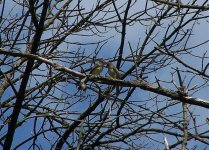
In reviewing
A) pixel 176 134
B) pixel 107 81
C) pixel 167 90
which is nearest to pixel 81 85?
pixel 107 81

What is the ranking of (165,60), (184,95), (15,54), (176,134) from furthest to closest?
(165,60) < (176,134) < (15,54) < (184,95)

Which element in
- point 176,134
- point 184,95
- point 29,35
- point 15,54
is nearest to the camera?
point 184,95

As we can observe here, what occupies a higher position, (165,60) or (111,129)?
(165,60)

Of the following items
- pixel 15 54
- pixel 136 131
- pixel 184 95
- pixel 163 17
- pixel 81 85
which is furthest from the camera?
pixel 163 17

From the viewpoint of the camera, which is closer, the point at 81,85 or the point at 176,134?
the point at 81,85

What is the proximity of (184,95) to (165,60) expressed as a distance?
152 inches

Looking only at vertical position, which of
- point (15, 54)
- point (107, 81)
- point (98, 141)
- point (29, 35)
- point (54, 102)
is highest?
point (29, 35)

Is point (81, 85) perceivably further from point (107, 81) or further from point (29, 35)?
point (29, 35)

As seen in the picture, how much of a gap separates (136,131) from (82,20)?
208 centimetres

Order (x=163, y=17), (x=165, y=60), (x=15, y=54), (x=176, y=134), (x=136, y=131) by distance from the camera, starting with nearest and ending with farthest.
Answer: (x=15, y=54)
(x=176, y=134)
(x=136, y=131)
(x=163, y=17)
(x=165, y=60)

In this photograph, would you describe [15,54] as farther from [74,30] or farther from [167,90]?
[74,30]

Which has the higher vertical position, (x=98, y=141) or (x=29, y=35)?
(x=29, y=35)

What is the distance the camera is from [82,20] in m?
6.46

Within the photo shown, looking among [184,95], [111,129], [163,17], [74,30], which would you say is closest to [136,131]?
[111,129]
